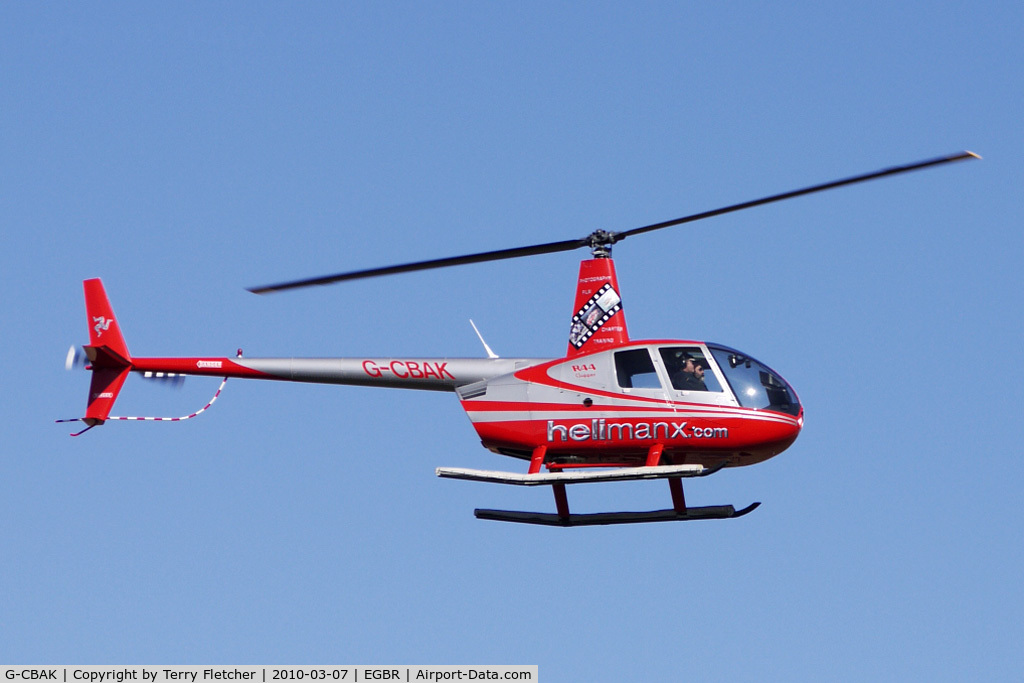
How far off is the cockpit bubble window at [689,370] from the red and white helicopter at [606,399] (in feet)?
0.05

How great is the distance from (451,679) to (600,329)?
6145 mm

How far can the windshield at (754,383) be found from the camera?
880 inches

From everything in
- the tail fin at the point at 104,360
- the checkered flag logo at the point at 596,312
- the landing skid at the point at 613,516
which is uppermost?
the tail fin at the point at 104,360

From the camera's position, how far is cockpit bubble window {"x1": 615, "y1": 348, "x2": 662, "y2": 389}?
22.9 m

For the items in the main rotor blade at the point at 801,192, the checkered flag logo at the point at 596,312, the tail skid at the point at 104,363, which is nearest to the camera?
the main rotor blade at the point at 801,192

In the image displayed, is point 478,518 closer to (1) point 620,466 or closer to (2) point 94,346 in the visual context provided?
(1) point 620,466

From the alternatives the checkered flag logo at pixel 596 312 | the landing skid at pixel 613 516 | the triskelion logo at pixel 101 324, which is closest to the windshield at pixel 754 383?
the landing skid at pixel 613 516

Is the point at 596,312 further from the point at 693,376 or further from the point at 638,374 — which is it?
the point at 693,376

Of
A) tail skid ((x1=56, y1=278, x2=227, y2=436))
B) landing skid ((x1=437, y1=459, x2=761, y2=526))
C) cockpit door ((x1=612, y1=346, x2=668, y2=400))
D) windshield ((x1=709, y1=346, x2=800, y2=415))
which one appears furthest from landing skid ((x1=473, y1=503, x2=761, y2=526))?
tail skid ((x1=56, y1=278, x2=227, y2=436))

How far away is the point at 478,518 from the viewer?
24.3m

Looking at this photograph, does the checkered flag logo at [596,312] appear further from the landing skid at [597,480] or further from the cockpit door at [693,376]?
the landing skid at [597,480]

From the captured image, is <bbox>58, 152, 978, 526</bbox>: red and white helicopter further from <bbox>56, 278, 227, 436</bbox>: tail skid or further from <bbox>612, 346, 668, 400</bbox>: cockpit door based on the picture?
<bbox>56, 278, 227, 436</bbox>: tail skid

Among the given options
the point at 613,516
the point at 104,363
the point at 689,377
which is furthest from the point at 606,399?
the point at 104,363

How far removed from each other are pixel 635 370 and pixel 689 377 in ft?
2.98
